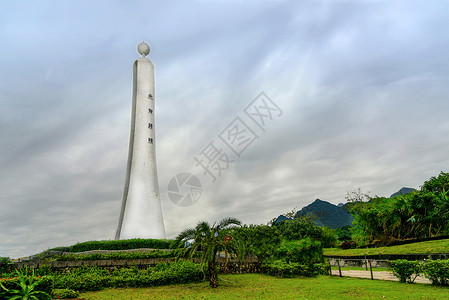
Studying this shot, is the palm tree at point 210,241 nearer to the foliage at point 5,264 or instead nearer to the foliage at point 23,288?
the foliage at point 23,288

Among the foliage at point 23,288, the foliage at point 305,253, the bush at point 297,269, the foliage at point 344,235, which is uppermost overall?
the foliage at point 23,288

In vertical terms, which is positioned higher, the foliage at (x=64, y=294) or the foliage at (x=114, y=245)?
the foliage at (x=114, y=245)

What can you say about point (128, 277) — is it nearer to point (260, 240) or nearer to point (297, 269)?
point (297, 269)

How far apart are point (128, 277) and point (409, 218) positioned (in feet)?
68.7

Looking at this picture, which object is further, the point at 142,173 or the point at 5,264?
the point at 142,173

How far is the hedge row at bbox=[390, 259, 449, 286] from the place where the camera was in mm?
10000

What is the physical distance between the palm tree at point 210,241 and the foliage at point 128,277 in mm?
570

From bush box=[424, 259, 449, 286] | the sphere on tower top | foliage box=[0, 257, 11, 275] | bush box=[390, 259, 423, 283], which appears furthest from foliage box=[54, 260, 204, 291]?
the sphere on tower top

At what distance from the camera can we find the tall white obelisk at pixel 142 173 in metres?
26.1

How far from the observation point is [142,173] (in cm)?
2745

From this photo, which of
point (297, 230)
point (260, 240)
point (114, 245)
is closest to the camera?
point (260, 240)

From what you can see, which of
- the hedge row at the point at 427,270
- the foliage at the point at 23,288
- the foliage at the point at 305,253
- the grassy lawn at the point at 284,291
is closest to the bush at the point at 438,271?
the hedge row at the point at 427,270

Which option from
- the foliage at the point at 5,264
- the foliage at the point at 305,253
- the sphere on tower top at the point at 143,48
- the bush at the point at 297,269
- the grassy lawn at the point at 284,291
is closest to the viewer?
the grassy lawn at the point at 284,291

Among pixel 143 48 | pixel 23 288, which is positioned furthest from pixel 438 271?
pixel 143 48
